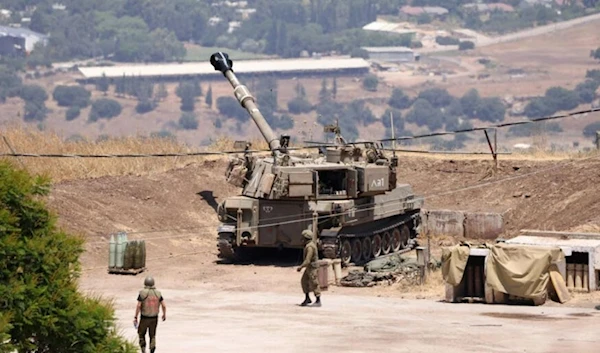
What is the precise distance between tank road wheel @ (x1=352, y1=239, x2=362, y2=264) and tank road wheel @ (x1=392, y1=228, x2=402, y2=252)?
286 cm

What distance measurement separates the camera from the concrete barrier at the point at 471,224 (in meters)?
46.5

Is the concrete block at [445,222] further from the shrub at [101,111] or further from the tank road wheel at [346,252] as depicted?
the shrub at [101,111]

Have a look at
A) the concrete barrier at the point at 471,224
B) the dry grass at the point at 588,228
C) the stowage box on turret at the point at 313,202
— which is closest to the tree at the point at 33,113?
the concrete barrier at the point at 471,224

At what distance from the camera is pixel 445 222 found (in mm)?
47219

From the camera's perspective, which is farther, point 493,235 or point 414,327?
point 493,235

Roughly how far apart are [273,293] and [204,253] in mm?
7501

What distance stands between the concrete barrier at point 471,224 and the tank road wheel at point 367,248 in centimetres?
422

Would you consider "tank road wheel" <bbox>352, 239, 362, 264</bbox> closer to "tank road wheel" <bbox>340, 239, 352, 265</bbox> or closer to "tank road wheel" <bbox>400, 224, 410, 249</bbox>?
"tank road wheel" <bbox>340, 239, 352, 265</bbox>

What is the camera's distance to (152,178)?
1938 inches

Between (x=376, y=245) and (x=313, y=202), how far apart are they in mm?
2938

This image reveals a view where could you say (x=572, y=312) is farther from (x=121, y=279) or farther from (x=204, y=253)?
(x=204, y=253)

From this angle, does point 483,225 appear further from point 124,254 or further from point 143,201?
point 124,254

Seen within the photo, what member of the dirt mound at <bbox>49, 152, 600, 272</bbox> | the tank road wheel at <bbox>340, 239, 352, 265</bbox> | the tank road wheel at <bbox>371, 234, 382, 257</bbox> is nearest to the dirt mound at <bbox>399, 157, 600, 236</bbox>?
the dirt mound at <bbox>49, 152, 600, 272</bbox>

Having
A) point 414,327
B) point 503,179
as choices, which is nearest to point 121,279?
point 414,327
